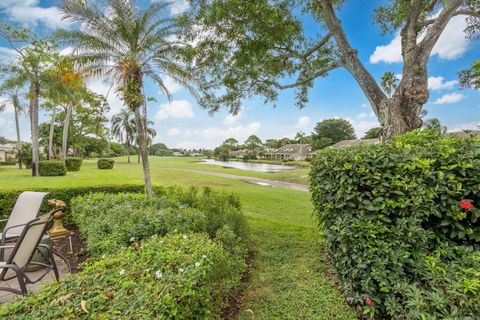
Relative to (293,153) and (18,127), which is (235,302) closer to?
(18,127)

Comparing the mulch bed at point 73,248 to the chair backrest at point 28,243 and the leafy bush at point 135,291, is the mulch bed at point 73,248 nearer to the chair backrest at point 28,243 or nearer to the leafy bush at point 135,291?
the chair backrest at point 28,243

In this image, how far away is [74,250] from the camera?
15.1ft

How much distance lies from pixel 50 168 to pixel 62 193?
14381 millimetres

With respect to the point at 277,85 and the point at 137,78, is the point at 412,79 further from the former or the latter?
the point at 137,78

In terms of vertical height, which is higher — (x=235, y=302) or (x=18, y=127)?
(x=18, y=127)

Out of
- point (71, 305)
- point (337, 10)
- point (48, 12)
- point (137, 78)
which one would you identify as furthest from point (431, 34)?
point (48, 12)

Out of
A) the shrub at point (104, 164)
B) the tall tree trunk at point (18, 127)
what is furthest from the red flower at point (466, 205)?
Result: the shrub at point (104, 164)

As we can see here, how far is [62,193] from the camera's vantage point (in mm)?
6266

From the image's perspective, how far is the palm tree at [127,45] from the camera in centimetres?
700

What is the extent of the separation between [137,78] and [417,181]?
8.09m

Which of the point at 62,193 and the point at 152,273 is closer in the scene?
the point at 152,273

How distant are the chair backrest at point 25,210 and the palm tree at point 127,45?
3627mm

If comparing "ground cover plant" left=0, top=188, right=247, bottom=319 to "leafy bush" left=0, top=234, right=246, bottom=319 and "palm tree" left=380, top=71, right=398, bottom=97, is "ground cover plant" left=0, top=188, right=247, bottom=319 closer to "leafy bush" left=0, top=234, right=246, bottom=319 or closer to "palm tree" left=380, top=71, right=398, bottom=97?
"leafy bush" left=0, top=234, right=246, bottom=319

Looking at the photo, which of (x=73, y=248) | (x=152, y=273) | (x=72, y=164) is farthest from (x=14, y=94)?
(x=152, y=273)
